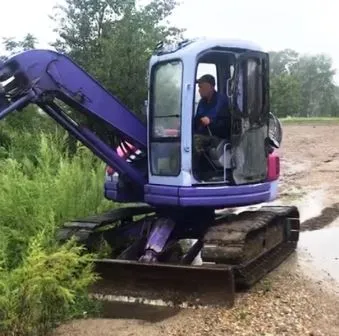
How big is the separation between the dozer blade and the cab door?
1.20 meters

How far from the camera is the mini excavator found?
6.23m

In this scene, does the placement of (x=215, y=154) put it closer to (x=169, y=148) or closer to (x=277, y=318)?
(x=169, y=148)

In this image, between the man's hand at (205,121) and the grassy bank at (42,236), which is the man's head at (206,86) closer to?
the man's hand at (205,121)

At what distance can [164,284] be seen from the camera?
629cm

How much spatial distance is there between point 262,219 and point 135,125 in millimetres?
1757

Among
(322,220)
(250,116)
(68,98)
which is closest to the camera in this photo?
(68,98)

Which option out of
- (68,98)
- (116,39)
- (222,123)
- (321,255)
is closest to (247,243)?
(222,123)

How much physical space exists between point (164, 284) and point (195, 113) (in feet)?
5.76

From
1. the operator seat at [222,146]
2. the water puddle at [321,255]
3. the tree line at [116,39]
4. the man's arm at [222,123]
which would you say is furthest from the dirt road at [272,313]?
the tree line at [116,39]

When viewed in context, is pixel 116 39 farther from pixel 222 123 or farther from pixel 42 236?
pixel 42 236

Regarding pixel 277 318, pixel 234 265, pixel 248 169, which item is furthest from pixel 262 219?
pixel 277 318

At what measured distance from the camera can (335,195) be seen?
1248 centimetres

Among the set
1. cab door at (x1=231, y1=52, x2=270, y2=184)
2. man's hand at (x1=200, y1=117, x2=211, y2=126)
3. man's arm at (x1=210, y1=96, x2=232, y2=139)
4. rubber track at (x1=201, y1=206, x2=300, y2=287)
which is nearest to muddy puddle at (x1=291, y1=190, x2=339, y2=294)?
rubber track at (x1=201, y1=206, x2=300, y2=287)

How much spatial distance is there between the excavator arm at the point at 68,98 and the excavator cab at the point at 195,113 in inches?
12.5
